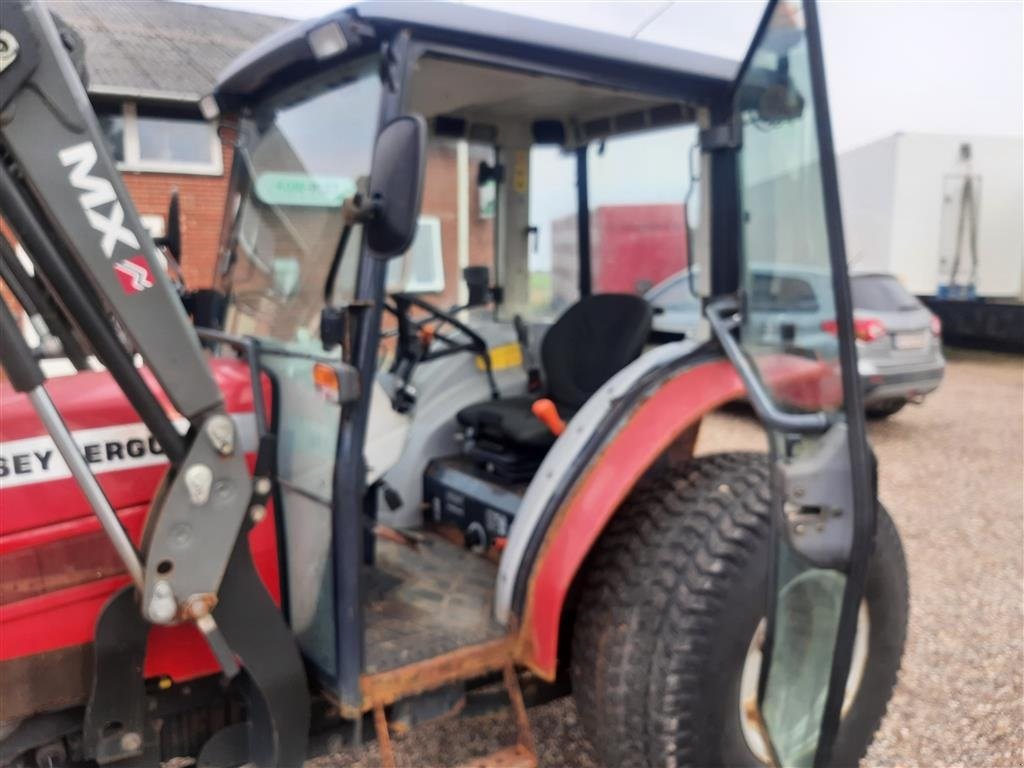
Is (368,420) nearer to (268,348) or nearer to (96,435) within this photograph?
(268,348)

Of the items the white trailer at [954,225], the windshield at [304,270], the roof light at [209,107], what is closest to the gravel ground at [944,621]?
the windshield at [304,270]

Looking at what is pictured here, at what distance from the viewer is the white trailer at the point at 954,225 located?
32.3 ft

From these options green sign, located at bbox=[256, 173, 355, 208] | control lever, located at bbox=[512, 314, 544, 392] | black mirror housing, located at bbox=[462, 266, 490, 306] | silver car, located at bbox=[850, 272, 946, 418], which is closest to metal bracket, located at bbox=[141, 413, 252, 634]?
green sign, located at bbox=[256, 173, 355, 208]

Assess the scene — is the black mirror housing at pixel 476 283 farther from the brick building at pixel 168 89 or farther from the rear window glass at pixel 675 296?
the brick building at pixel 168 89

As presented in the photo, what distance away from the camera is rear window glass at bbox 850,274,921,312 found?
7137 mm

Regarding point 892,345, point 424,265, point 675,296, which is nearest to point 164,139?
point 424,265

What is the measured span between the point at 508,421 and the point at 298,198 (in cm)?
111

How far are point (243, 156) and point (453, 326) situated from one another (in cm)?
109

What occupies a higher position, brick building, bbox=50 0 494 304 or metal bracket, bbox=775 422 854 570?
brick building, bbox=50 0 494 304

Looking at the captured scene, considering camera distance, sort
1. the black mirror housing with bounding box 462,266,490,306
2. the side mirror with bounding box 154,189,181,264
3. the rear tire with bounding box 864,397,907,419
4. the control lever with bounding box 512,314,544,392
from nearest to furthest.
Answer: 1. the side mirror with bounding box 154,189,181,264
2. the black mirror housing with bounding box 462,266,490,306
3. the control lever with bounding box 512,314,544,392
4. the rear tire with bounding box 864,397,907,419

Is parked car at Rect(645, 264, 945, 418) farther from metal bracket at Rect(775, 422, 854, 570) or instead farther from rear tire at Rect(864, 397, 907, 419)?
metal bracket at Rect(775, 422, 854, 570)

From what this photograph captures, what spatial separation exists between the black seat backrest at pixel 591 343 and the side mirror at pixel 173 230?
1.38 meters

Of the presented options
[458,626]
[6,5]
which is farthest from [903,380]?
[6,5]

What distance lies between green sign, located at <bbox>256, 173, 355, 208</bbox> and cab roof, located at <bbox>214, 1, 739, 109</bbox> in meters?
0.25
